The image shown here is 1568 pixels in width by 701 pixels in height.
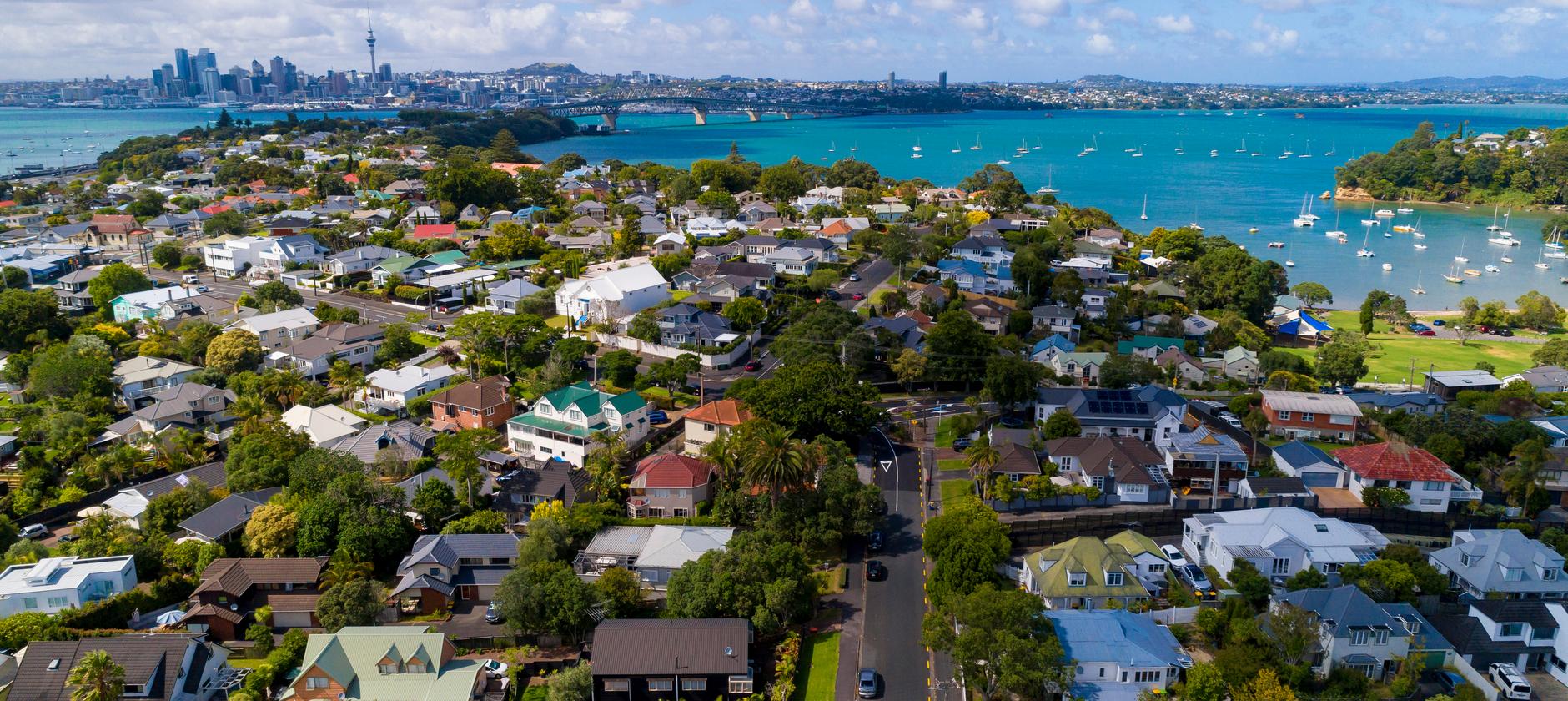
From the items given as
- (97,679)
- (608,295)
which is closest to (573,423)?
(97,679)

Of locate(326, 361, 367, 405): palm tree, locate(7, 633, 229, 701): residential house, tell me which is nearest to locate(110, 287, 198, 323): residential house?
locate(326, 361, 367, 405): palm tree

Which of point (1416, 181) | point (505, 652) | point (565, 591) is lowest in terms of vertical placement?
point (505, 652)

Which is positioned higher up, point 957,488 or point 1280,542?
point 1280,542

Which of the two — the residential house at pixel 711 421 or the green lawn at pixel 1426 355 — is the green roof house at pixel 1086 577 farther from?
the green lawn at pixel 1426 355

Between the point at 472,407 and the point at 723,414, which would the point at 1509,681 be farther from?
the point at 472,407

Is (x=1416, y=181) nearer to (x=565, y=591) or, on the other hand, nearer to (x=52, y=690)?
(x=565, y=591)

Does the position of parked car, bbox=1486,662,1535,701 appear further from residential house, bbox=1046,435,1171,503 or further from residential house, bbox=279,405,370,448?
residential house, bbox=279,405,370,448

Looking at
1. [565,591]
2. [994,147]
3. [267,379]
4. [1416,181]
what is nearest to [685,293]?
[267,379]
